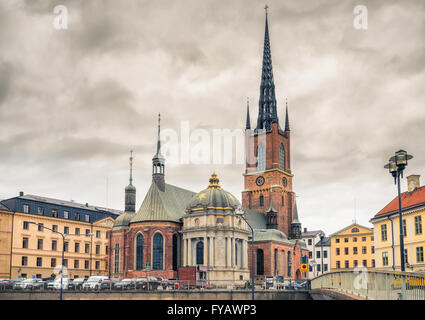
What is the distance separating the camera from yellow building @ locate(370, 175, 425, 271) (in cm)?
4922

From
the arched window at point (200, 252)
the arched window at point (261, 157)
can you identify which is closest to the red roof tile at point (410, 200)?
the arched window at point (200, 252)

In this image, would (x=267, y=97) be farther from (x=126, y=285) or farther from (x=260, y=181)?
(x=126, y=285)

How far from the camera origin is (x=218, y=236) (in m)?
76.6

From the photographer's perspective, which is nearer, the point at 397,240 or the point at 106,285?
the point at 397,240

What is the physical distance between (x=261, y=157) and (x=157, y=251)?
3764 centimetres

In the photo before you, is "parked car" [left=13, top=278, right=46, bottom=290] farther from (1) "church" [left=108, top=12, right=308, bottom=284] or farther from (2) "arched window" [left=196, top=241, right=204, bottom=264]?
(2) "arched window" [left=196, top=241, right=204, bottom=264]

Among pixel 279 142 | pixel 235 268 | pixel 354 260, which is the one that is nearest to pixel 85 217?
pixel 235 268

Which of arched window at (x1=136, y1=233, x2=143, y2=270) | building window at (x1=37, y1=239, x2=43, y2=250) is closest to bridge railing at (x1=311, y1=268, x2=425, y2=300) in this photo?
arched window at (x1=136, y1=233, x2=143, y2=270)

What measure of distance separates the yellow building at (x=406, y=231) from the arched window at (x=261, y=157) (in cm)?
4997

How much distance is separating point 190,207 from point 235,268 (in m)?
11.4

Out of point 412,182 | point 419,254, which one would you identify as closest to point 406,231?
point 419,254

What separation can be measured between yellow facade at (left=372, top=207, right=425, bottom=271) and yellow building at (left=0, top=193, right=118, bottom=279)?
42.6 meters

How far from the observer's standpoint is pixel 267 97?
113 meters
